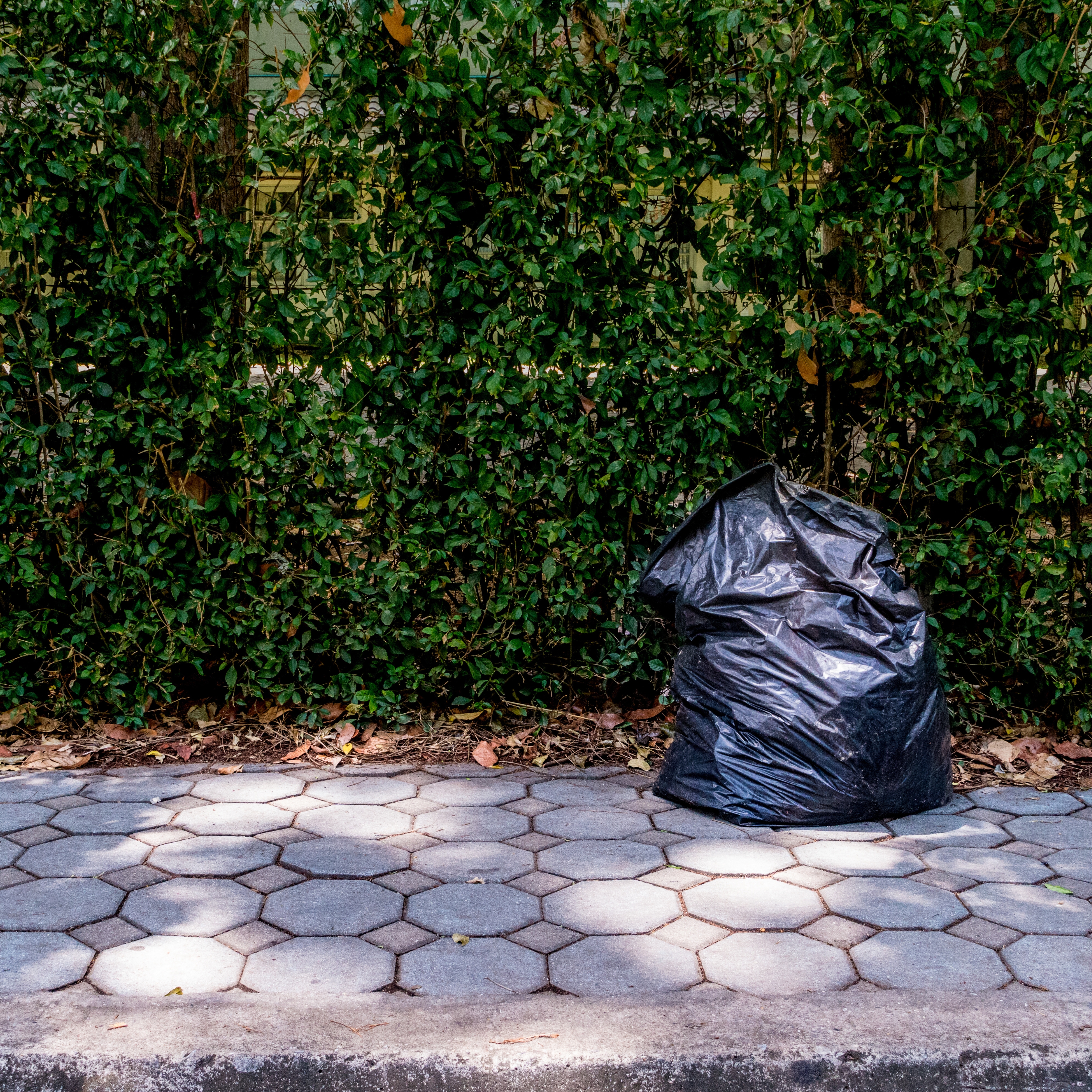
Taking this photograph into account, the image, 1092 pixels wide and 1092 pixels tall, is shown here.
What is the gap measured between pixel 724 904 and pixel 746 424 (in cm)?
181

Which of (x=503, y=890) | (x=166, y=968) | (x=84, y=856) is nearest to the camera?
(x=166, y=968)

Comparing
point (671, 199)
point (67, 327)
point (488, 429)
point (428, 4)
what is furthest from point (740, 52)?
point (67, 327)

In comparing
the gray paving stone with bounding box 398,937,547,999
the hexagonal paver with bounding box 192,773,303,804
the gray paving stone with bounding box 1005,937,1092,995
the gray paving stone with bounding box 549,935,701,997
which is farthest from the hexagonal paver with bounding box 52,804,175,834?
the gray paving stone with bounding box 1005,937,1092,995

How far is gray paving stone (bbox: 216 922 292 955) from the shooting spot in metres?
Result: 2.76

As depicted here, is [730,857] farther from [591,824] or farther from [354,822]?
[354,822]

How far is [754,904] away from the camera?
9.95 feet

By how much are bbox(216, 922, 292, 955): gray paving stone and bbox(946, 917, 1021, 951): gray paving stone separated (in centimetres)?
171

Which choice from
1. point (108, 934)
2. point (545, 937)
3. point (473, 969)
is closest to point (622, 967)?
point (545, 937)

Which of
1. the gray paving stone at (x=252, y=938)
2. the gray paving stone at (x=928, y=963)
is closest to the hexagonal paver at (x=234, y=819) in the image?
the gray paving stone at (x=252, y=938)

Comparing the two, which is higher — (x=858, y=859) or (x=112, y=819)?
(x=858, y=859)

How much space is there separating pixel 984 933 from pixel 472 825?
1.53 metres

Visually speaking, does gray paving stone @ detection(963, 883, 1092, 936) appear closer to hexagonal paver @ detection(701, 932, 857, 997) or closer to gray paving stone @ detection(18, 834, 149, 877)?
hexagonal paver @ detection(701, 932, 857, 997)

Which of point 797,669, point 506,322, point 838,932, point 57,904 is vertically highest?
point 506,322

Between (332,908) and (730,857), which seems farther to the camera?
(730,857)
